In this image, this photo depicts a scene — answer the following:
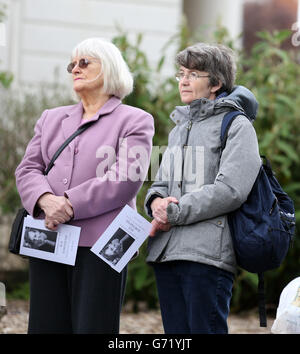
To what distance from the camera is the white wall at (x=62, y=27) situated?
8609 millimetres

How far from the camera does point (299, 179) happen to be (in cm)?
638

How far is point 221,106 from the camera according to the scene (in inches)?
124

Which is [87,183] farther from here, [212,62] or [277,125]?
[277,125]

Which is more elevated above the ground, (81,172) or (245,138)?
(245,138)

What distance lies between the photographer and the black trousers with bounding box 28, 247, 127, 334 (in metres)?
3.09

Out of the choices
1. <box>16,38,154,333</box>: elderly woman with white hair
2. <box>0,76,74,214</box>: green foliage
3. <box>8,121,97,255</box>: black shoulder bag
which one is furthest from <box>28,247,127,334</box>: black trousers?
<box>0,76,74,214</box>: green foliage

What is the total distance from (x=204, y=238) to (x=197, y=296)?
252 mm

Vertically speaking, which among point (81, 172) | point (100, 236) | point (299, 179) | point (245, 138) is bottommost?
point (299, 179)

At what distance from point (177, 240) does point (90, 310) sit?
0.50 m

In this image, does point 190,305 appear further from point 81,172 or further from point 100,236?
point 81,172

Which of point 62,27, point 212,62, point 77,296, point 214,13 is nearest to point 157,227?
point 77,296

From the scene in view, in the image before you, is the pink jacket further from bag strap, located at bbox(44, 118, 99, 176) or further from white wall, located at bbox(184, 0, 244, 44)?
white wall, located at bbox(184, 0, 244, 44)

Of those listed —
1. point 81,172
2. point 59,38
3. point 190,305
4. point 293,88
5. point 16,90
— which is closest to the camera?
point 190,305

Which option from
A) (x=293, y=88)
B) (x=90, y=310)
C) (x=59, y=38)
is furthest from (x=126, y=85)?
(x=59, y=38)
